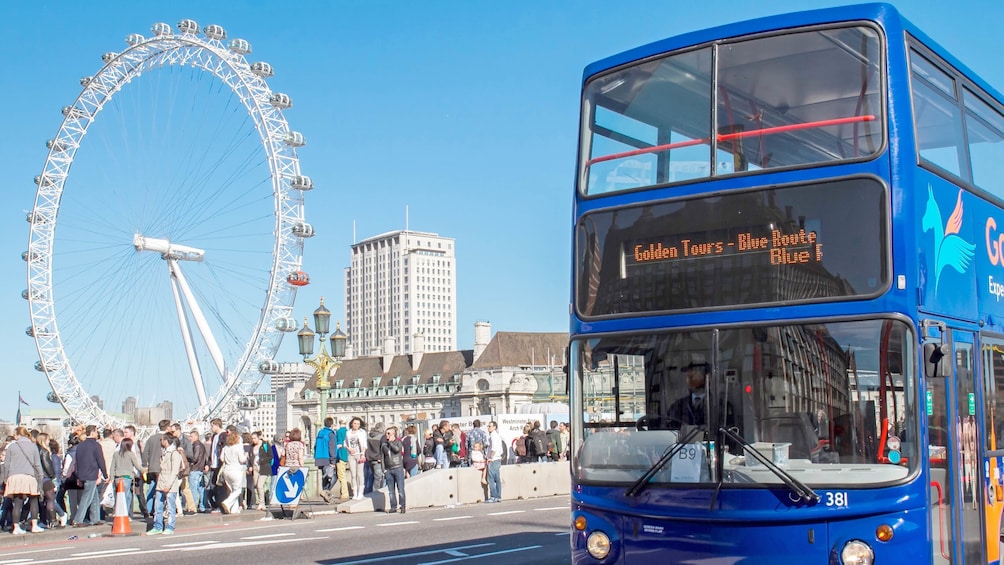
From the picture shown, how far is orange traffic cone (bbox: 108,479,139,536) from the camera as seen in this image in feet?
59.8

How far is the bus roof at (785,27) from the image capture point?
7.88m

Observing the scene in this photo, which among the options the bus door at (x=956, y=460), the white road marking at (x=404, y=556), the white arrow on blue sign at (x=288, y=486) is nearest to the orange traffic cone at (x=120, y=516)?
the white arrow on blue sign at (x=288, y=486)

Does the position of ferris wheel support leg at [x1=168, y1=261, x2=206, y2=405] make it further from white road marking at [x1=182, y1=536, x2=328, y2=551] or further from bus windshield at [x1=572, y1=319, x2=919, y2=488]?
bus windshield at [x1=572, y1=319, x2=919, y2=488]

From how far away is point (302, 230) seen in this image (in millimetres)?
42875

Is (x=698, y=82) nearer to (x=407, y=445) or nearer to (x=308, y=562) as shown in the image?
Result: (x=308, y=562)

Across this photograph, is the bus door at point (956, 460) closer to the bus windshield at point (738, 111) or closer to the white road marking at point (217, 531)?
the bus windshield at point (738, 111)

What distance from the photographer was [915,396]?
7.22m

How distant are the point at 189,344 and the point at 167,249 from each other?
3.64 m

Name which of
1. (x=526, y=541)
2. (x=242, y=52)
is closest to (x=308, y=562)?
(x=526, y=541)

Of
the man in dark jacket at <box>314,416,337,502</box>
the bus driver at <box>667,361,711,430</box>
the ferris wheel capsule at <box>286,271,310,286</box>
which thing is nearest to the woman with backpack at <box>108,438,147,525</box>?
the man in dark jacket at <box>314,416,337,502</box>

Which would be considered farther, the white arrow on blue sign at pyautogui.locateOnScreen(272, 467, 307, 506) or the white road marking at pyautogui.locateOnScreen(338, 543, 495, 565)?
the white arrow on blue sign at pyautogui.locateOnScreen(272, 467, 307, 506)

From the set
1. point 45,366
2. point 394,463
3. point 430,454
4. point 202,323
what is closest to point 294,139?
point 202,323

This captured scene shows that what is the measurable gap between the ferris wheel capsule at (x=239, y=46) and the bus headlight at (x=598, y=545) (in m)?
38.4

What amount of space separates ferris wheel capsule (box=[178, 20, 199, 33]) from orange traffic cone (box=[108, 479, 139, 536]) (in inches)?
1128
